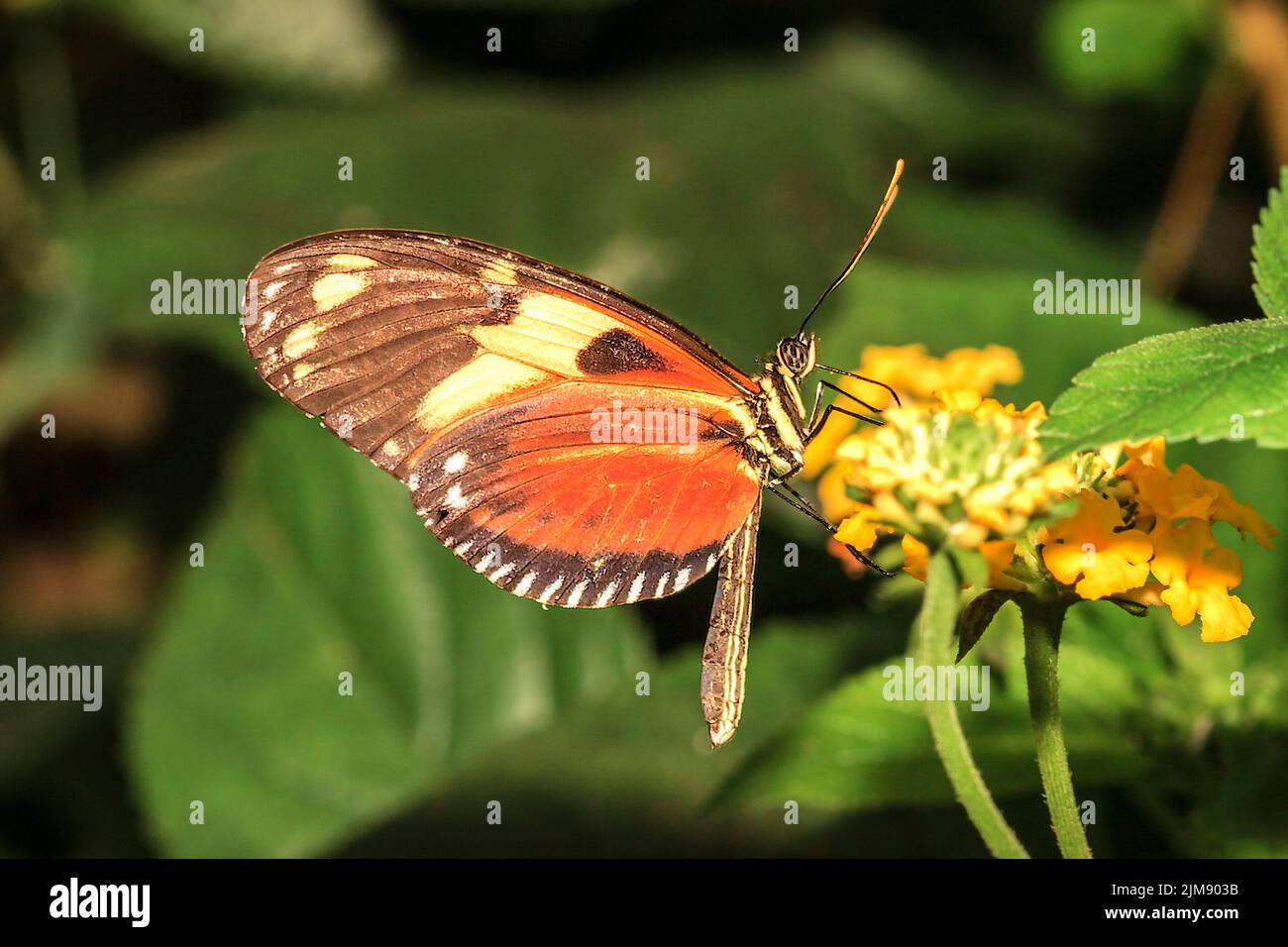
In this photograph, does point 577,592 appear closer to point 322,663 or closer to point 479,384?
point 479,384

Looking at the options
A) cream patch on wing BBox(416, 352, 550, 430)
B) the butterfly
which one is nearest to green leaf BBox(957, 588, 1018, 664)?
the butterfly

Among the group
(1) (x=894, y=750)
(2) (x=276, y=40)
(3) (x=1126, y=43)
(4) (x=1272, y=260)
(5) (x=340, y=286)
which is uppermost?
(2) (x=276, y=40)

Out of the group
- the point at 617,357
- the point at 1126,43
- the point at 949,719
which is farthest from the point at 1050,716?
the point at 1126,43

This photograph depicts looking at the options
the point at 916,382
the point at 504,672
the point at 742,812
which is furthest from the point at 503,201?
the point at 916,382

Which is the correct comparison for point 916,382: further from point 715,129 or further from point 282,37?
point 282,37

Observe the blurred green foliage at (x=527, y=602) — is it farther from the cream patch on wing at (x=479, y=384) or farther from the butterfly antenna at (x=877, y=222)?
the cream patch on wing at (x=479, y=384)
